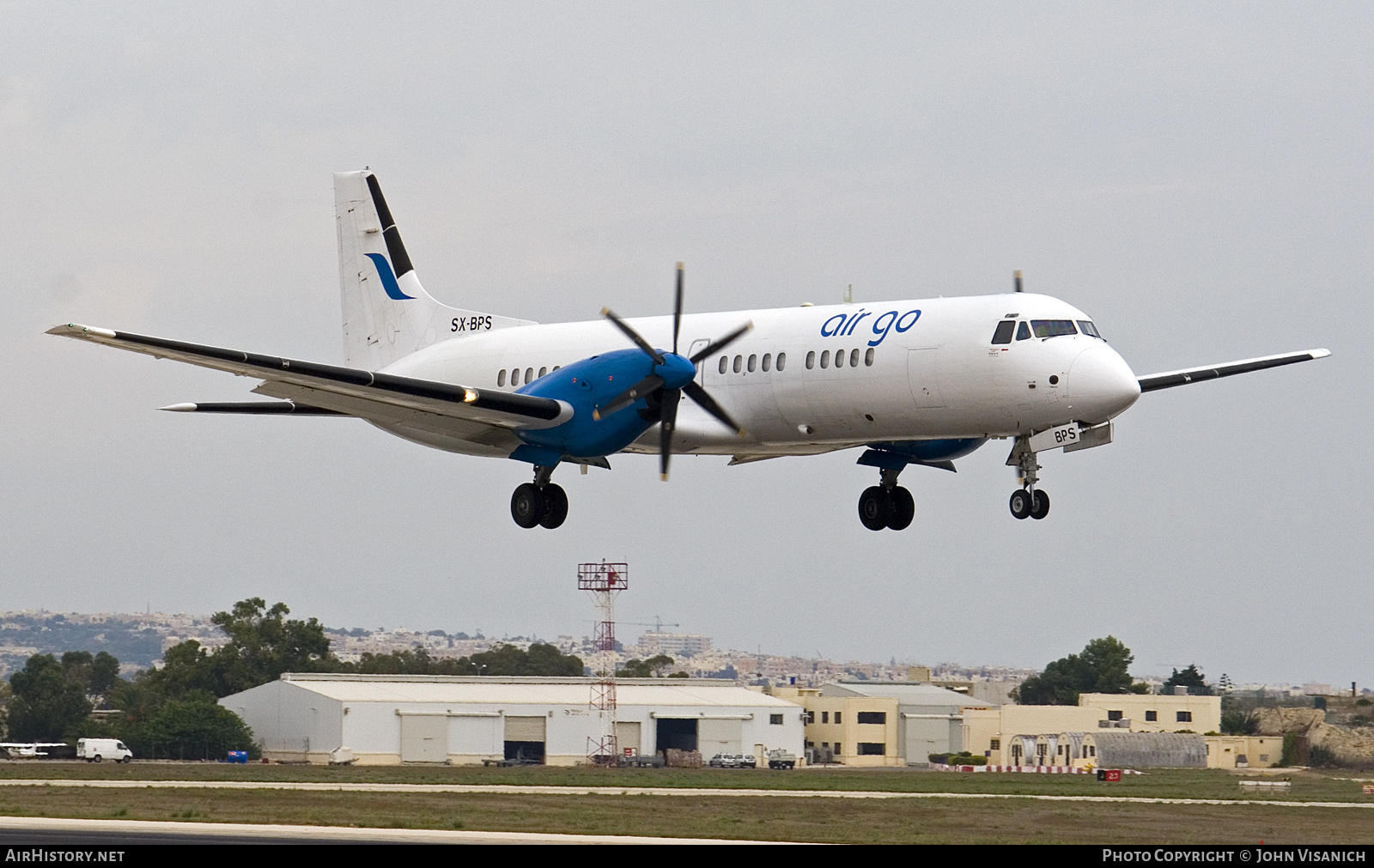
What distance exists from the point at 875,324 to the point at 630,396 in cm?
448

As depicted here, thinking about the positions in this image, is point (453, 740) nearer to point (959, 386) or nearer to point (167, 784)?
point (167, 784)

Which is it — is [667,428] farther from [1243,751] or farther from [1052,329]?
[1243,751]

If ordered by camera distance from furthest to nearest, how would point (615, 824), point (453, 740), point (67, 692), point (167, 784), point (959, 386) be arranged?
point (67, 692) → point (453, 740) → point (167, 784) → point (615, 824) → point (959, 386)

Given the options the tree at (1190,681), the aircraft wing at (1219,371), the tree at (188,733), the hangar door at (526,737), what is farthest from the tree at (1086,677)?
the aircraft wing at (1219,371)

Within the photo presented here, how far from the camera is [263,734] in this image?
81.5m

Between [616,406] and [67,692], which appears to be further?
[67,692]

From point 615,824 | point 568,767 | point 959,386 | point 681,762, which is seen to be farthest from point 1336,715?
point 959,386

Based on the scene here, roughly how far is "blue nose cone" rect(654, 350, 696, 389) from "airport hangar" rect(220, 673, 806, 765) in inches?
1985

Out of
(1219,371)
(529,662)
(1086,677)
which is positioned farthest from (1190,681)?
(1219,371)

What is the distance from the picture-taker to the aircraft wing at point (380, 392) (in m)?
29.4

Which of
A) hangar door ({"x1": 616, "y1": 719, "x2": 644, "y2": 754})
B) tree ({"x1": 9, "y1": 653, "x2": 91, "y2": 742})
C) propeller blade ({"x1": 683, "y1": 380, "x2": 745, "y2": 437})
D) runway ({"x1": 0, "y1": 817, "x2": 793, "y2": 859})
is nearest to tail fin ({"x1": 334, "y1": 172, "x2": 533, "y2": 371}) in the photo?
propeller blade ({"x1": 683, "y1": 380, "x2": 745, "y2": 437})

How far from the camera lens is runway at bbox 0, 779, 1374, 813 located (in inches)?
2041
